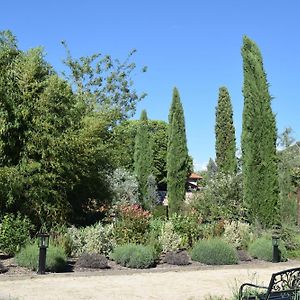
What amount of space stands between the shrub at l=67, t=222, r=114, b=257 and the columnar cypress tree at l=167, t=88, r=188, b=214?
14.1 metres

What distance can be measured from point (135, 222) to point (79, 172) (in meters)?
2.33

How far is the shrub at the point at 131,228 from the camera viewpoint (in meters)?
12.9

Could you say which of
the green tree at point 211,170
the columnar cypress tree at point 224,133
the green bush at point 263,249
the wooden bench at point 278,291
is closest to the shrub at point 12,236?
the green bush at point 263,249

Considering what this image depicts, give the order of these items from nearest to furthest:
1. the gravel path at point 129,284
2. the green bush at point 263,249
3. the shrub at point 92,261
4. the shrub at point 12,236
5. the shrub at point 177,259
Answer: the gravel path at point 129,284
the shrub at point 92,261
the shrub at point 12,236
the shrub at point 177,259
the green bush at point 263,249

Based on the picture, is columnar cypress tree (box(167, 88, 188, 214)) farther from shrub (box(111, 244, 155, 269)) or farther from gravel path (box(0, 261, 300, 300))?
gravel path (box(0, 261, 300, 300))

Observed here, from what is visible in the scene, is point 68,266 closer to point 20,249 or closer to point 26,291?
point 20,249

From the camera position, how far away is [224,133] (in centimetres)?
3544

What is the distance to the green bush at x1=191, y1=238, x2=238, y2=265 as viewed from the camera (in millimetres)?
12547

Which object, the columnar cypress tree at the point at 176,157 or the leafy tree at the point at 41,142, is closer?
the leafy tree at the point at 41,142

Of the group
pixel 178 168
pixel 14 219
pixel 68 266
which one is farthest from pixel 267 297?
pixel 178 168

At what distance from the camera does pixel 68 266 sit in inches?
444

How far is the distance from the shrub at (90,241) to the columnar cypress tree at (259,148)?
5793 mm

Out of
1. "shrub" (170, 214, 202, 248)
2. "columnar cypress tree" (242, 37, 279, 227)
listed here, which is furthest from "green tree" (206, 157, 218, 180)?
"shrub" (170, 214, 202, 248)

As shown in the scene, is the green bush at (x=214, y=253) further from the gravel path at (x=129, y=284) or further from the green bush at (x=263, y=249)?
the green bush at (x=263, y=249)
